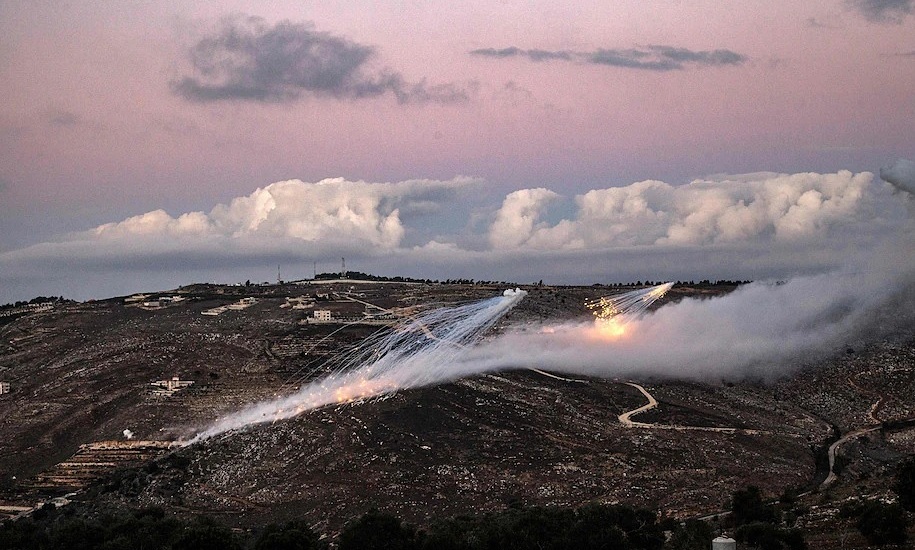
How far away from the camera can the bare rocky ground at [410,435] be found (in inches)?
3332

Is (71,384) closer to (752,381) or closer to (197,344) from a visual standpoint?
(197,344)

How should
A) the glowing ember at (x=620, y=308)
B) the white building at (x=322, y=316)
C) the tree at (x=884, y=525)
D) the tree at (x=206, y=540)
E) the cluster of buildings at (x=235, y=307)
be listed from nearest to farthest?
the tree at (x=884, y=525), the tree at (x=206, y=540), the glowing ember at (x=620, y=308), the white building at (x=322, y=316), the cluster of buildings at (x=235, y=307)

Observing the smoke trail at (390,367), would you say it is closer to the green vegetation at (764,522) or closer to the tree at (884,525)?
the green vegetation at (764,522)

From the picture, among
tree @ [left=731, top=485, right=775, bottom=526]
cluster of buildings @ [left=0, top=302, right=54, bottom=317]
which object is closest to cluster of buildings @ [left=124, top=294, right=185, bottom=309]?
cluster of buildings @ [left=0, top=302, right=54, bottom=317]

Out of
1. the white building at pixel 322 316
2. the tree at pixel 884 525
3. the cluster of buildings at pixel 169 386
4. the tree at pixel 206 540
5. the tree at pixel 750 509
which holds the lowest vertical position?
the tree at pixel 206 540

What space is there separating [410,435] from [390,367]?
19.4 metres

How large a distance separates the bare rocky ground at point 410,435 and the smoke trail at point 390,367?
2.79 metres

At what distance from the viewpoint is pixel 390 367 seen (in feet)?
375

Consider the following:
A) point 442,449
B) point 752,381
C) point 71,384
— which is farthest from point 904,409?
point 71,384

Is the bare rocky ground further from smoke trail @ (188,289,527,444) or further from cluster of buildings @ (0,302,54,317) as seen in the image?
cluster of buildings @ (0,302,54,317)

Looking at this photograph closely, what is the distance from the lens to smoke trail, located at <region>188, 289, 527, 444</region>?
105250mm

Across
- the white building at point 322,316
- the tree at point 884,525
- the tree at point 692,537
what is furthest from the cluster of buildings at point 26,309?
the tree at point 884,525

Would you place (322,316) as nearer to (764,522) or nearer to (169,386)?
(169,386)

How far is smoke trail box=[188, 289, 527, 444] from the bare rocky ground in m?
2.79
